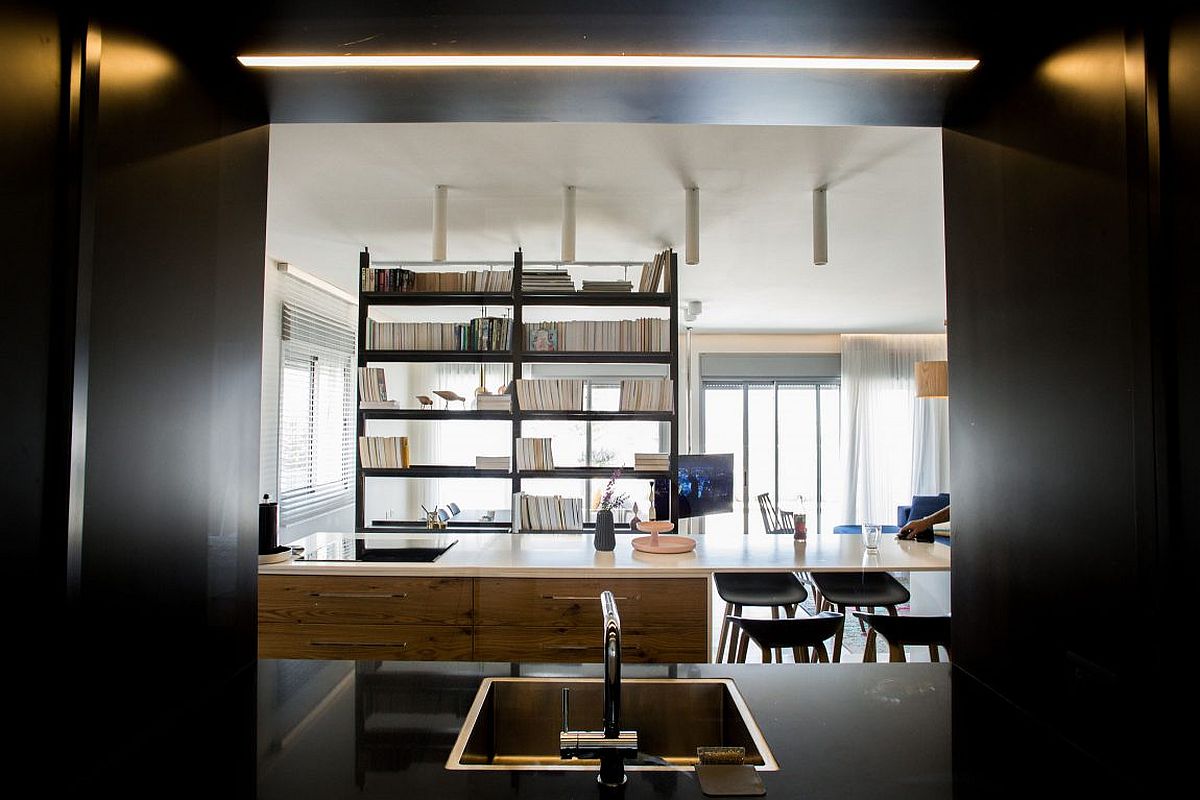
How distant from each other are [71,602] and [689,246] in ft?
10.7

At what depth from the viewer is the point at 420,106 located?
4.54 feet

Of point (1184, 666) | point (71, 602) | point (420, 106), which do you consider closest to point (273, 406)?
point (420, 106)

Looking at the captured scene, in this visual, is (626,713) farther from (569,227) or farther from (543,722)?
(569,227)

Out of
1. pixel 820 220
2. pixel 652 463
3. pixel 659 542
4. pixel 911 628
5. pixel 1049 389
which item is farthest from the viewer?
pixel 652 463

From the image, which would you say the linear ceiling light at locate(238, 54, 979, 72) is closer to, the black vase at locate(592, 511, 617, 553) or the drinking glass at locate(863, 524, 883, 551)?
the black vase at locate(592, 511, 617, 553)

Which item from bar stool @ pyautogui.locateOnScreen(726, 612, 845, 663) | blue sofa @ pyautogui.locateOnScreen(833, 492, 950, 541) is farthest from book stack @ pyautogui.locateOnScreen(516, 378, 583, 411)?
blue sofa @ pyautogui.locateOnScreen(833, 492, 950, 541)

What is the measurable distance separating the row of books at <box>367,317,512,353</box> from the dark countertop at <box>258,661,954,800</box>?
2811mm

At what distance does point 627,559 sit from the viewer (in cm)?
293

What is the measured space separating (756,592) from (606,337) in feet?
5.68

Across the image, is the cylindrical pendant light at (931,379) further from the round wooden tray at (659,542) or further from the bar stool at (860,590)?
the round wooden tray at (659,542)

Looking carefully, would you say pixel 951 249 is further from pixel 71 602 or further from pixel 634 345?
pixel 634 345

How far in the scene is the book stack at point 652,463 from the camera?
3.98m

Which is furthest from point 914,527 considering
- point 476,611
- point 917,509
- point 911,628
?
point 917,509

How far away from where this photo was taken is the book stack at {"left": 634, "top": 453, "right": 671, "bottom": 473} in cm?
398
